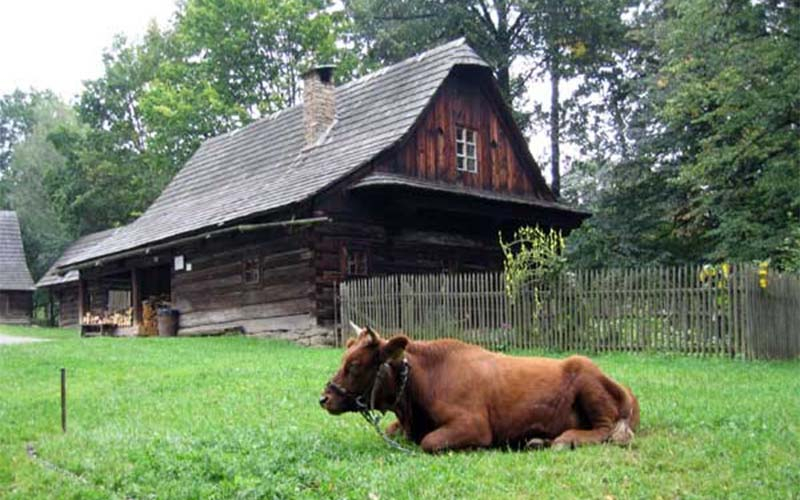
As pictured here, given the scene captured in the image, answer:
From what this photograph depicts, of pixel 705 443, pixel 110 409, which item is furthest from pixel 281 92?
pixel 705 443

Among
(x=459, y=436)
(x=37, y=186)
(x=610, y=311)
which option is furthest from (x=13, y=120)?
(x=459, y=436)

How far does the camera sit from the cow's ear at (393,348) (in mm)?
6898

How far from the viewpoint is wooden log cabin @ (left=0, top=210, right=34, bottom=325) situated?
155 ft

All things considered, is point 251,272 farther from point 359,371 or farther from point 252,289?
point 359,371

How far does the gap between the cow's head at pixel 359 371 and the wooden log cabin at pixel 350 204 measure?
12.9m

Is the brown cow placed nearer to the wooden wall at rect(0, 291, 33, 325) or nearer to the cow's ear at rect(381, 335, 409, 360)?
the cow's ear at rect(381, 335, 409, 360)

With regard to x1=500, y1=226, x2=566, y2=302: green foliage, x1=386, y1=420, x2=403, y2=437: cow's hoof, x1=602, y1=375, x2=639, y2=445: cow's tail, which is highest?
x1=500, y1=226, x2=566, y2=302: green foliage

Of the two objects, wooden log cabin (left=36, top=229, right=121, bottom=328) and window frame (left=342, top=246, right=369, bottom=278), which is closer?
window frame (left=342, top=246, right=369, bottom=278)

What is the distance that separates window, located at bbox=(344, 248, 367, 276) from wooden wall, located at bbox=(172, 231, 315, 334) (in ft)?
3.24

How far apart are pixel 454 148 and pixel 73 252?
30.8 metres

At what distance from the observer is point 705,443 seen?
22.3 ft

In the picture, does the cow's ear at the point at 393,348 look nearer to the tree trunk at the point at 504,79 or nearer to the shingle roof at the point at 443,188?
the shingle roof at the point at 443,188

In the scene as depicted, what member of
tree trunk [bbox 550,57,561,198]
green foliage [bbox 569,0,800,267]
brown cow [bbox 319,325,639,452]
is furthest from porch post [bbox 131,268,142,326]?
brown cow [bbox 319,325,639,452]

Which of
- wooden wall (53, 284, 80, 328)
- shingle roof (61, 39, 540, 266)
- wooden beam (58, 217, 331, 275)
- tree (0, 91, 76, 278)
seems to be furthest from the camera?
tree (0, 91, 76, 278)
